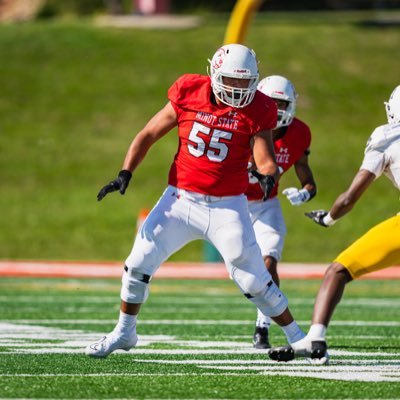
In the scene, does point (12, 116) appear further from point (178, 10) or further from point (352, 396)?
point (352, 396)

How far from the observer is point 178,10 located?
3900 centimetres

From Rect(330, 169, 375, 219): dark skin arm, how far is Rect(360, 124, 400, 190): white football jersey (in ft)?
0.13

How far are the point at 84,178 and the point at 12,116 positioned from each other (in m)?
4.22

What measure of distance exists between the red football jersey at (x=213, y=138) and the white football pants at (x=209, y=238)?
3.6 inches

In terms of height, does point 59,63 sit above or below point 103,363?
below

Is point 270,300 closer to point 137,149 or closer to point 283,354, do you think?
point 283,354

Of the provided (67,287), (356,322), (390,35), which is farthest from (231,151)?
(390,35)

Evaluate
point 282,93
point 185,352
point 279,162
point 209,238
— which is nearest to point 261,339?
point 185,352

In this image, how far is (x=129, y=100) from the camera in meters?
30.0

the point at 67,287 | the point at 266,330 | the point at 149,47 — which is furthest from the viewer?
the point at 149,47

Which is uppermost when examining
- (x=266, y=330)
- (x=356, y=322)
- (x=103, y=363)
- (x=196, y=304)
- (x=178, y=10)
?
(x=103, y=363)

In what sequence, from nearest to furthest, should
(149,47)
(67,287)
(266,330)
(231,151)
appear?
1. (231,151)
2. (266,330)
3. (67,287)
4. (149,47)

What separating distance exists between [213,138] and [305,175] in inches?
75.1

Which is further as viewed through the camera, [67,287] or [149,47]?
[149,47]
